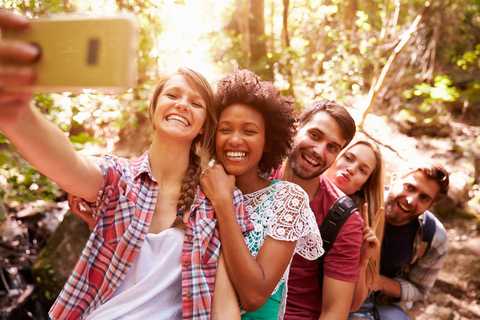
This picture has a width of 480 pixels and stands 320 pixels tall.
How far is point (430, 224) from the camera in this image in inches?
109

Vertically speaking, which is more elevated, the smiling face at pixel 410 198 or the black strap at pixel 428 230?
the smiling face at pixel 410 198

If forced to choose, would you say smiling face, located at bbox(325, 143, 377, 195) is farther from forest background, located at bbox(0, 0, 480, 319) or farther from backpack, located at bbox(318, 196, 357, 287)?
forest background, located at bbox(0, 0, 480, 319)

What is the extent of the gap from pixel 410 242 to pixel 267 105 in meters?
1.42

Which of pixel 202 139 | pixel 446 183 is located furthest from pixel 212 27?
pixel 202 139

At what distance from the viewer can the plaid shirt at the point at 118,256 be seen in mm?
1510

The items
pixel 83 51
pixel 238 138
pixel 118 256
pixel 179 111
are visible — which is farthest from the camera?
pixel 238 138

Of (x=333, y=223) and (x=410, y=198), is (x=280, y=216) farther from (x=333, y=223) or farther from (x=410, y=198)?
(x=410, y=198)

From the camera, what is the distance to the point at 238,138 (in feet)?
6.02

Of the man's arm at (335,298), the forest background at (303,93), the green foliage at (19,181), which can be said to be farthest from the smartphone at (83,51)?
the green foliage at (19,181)

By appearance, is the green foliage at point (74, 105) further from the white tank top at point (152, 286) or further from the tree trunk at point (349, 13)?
the tree trunk at point (349, 13)

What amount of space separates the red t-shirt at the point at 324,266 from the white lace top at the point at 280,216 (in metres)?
0.21

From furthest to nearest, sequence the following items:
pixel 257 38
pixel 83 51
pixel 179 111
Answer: pixel 257 38 → pixel 179 111 → pixel 83 51

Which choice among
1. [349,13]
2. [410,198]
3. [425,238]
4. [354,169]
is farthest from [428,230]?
[349,13]

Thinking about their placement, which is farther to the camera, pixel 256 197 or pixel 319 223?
pixel 319 223
